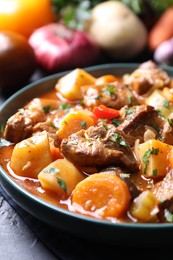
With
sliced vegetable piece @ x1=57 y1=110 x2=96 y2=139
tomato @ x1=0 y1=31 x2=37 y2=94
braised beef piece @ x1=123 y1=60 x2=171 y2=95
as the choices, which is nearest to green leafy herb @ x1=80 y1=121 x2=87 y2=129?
sliced vegetable piece @ x1=57 y1=110 x2=96 y2=139

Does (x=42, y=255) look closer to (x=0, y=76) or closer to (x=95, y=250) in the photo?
(x=95, y=250)

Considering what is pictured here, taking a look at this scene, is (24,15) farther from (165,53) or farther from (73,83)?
(73,83)

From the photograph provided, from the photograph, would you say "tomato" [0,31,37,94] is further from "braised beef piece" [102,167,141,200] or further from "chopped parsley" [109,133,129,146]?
"braised beef piece" [102,167,141,200]

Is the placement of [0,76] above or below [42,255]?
above

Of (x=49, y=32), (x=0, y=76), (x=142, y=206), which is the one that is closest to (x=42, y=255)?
(x=142, y=206)

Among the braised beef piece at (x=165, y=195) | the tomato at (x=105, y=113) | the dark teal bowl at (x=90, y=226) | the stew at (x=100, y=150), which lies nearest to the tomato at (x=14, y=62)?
the stew at (x=100, y=150)

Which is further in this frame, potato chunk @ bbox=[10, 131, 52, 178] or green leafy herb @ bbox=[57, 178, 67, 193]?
potato chunk @ bbox=[10, 131, 52, 178]
